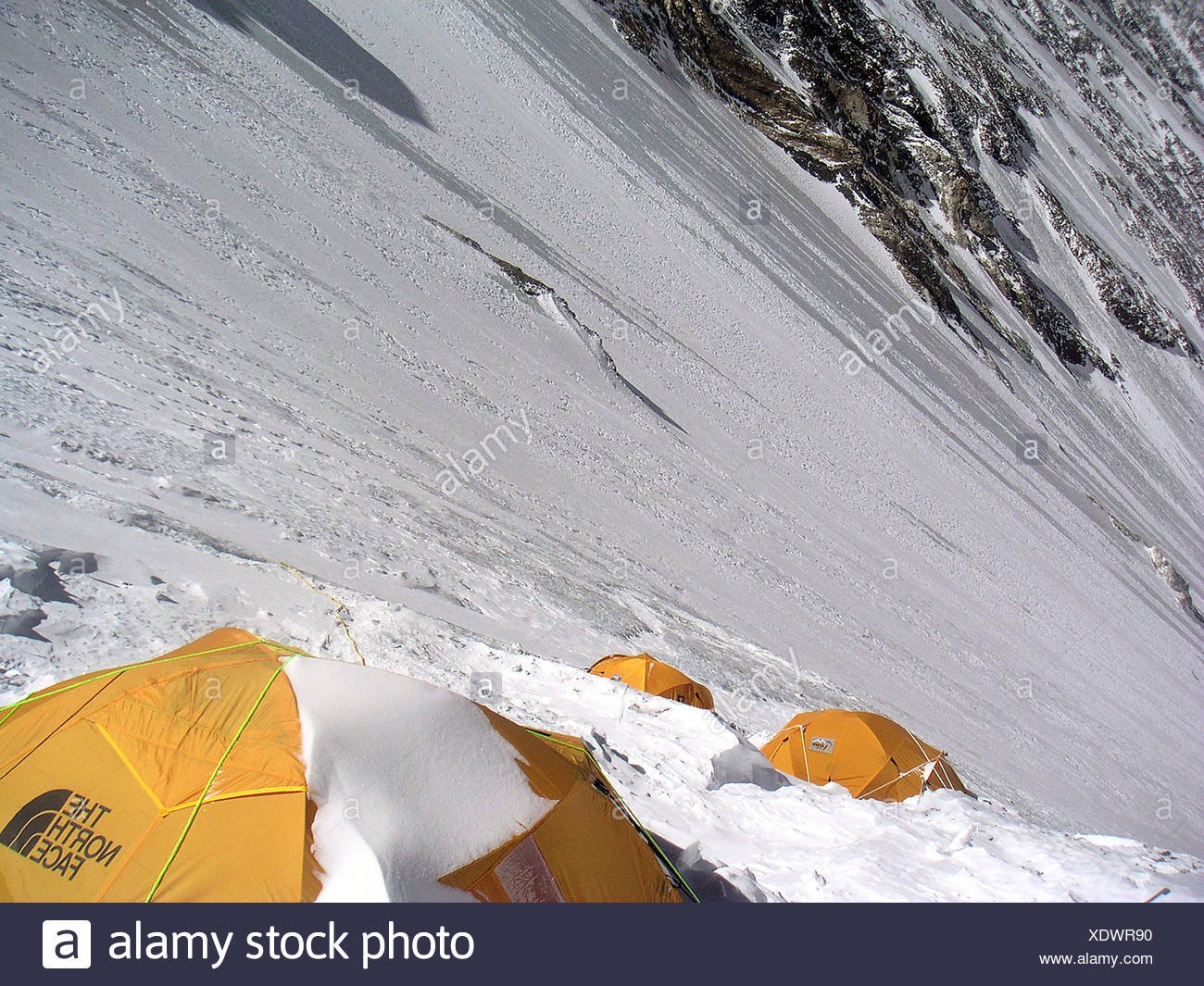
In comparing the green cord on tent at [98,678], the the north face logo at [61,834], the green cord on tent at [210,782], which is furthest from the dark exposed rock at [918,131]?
the the north face logo at [61,834]

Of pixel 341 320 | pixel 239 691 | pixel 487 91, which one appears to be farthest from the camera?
pixel 487 91

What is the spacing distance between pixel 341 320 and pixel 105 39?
936 centimetres

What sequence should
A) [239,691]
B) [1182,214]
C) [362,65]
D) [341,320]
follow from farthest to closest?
[1182,214] → [362,65] → [341,320] → [239,691]

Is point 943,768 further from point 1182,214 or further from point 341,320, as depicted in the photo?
point 1182,214

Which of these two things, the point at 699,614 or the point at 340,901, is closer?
the point at 340,901

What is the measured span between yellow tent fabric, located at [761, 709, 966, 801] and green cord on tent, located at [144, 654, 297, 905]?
23.5 ft

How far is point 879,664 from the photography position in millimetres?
14445

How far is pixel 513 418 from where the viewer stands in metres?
14.3

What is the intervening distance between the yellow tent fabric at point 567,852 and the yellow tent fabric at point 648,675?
4.41m

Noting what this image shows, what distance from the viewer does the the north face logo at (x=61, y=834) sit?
3816 mm

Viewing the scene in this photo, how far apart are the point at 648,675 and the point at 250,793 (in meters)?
6.21

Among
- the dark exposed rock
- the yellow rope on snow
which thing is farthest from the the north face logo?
the dark exposed rock

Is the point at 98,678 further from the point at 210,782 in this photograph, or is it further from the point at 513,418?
the point at 513,418

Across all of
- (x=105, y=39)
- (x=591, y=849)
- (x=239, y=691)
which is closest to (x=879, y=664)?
(x=591, y=849)
